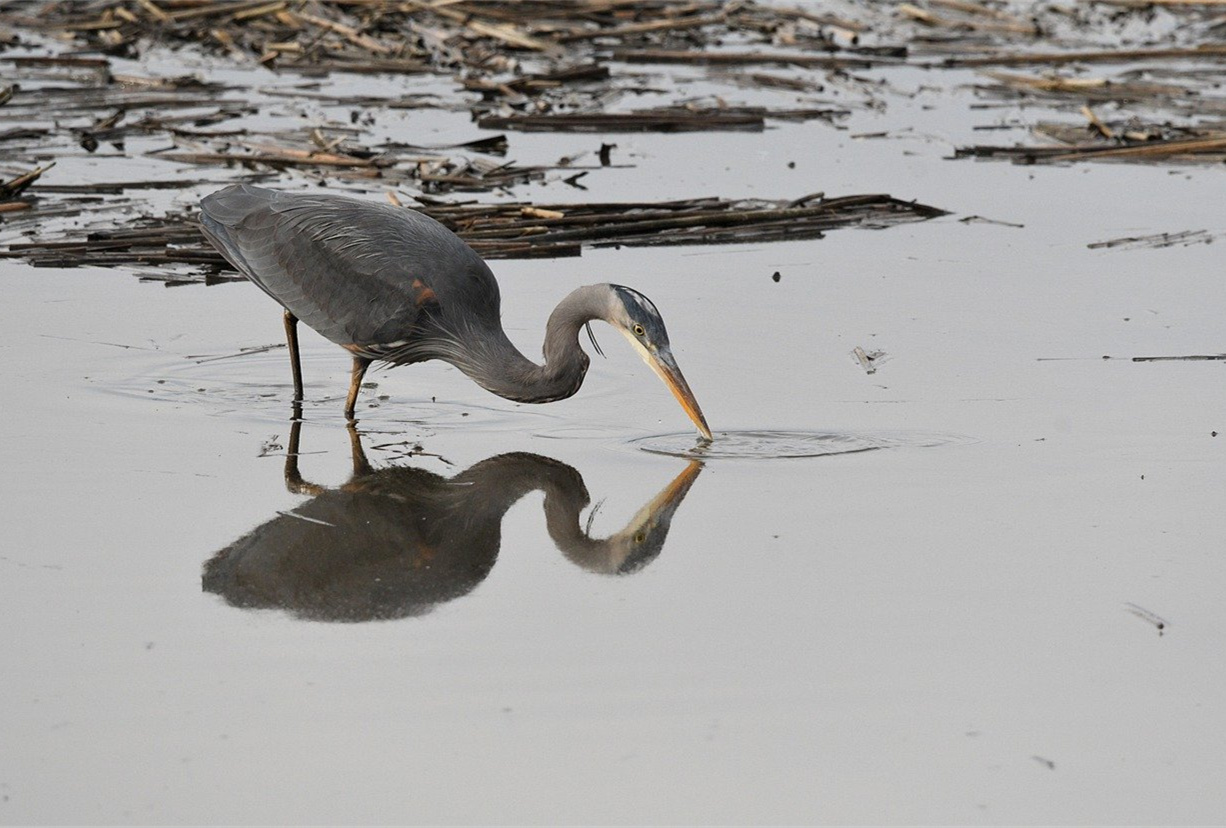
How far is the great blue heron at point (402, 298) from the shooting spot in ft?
23.2

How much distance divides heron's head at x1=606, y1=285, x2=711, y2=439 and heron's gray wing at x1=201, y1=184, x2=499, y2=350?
2.74ft

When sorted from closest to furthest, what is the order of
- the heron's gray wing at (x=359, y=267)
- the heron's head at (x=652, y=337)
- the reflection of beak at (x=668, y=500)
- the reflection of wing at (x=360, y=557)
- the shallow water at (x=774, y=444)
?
the reflection of wing at (x=360, y=557) < the reflection of beak at (x=668, y=500) < the heron's head at (x=652, y=337) < the shallow water at (x=774, y=444) < the heron's gray wing at (x=359, y=267)

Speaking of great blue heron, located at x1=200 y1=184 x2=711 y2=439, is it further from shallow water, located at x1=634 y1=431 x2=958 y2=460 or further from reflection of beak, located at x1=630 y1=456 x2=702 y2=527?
reflection of beak, located at x1=630 y1=456 x2=702 y2=527

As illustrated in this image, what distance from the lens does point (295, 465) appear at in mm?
6707

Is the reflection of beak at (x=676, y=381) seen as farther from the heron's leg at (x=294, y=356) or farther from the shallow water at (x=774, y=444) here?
the heron's leg at (x=294, y=356)

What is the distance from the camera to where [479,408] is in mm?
7652

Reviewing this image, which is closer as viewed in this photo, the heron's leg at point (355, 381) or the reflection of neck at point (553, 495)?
the reflection of neck at point (553, 495)

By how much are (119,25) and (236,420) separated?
10859 mm

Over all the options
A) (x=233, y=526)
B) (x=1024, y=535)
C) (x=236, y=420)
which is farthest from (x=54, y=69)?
(x=1024, y=535)

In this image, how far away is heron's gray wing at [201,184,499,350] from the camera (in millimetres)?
7285

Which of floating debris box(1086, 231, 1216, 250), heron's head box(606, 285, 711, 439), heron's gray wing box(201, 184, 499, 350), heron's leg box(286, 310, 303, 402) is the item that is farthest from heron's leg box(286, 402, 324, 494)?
floating debris box(1086, 231, 1216, 250)

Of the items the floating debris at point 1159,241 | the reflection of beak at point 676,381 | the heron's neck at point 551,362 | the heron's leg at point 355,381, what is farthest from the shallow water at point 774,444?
the floating debris at point 1159,241

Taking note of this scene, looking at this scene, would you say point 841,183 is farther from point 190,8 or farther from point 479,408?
point 190,8

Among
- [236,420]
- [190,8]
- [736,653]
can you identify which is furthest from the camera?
[190,8]
